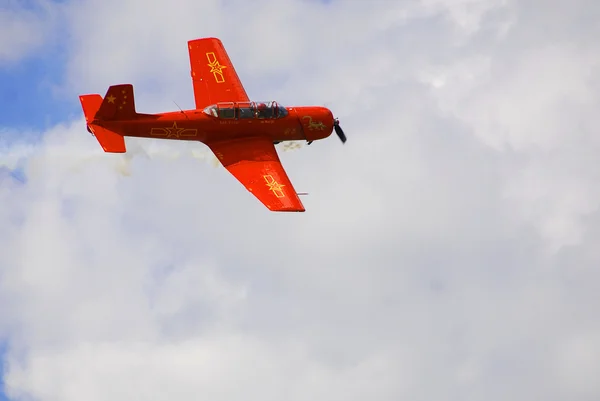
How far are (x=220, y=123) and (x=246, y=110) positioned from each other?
1.10m

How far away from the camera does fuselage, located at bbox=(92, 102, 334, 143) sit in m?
49.9

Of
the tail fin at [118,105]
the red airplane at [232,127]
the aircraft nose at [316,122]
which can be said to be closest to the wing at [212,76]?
the red airplane at [232,127]

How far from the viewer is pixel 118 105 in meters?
49.3

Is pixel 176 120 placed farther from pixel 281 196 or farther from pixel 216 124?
pixel 281 196

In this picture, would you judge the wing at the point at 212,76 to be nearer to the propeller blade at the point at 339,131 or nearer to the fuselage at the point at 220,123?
the fuselage at the point at 220,123

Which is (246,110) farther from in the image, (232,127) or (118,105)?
(118,105)

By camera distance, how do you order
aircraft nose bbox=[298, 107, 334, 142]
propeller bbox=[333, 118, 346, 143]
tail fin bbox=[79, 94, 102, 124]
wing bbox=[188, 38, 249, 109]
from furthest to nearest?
wing bbox=[188, 38, 249, 109]
propeller bbox=[333, 118, 346, 143]
aircraft nose bbox=[298, 107, 334, 142]
tail fin bbox=[79, 94, 102, 124]

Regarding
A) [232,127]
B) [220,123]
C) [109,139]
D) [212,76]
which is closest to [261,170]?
[232,127]

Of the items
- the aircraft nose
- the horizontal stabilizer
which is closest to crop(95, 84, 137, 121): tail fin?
the horizontal stabilizer

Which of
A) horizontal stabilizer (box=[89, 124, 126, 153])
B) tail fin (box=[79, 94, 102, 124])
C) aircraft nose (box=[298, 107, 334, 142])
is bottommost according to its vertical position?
horizontal stabilizer (box=[89, 124, 126, 153])

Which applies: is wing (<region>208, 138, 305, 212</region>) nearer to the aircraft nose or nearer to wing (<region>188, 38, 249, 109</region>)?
the aircraft nose

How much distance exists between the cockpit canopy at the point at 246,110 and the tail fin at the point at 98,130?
3498mm

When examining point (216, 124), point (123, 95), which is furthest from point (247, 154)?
point (123, 95)

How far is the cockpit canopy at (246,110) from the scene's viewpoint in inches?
1983
